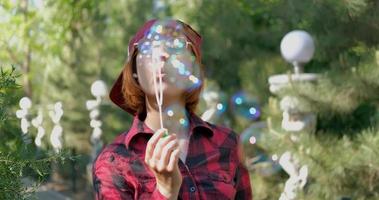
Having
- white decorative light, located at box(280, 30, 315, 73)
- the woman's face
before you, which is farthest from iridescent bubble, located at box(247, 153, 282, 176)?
the woman's face

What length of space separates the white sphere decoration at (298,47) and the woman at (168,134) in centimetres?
396

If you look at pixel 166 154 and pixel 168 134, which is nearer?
pixel 166 154

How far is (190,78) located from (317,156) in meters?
3.81

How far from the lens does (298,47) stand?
6590 millimetres

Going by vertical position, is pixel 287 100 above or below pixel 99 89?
above

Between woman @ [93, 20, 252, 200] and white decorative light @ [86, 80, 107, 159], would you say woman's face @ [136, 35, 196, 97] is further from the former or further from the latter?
white decorative light @ [86, 80, 107, 159]

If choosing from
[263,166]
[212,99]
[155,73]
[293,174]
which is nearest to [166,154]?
[155,73]

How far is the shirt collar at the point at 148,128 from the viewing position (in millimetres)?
2488

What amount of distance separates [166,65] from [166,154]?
0.36 metres

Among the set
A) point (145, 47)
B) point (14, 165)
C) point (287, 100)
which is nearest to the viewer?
point (145, 47)

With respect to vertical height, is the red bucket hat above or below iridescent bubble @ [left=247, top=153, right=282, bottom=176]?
above

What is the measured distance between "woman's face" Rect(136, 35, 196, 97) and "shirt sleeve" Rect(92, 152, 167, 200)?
24 centimetres

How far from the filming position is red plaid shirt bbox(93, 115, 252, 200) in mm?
2408

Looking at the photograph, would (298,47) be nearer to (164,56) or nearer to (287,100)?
(287,100)
